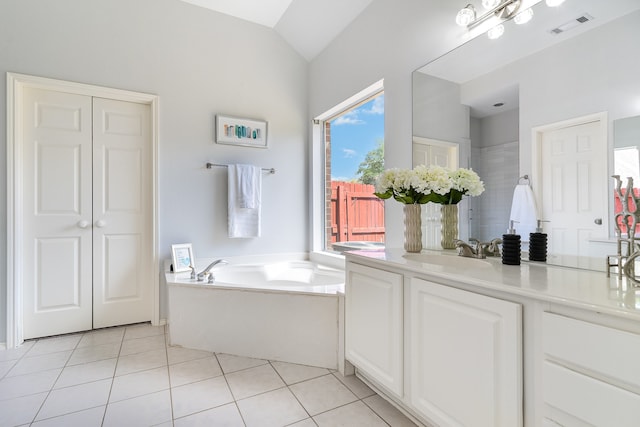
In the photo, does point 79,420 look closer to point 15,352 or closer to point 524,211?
point 15,352

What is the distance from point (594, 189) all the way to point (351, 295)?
1.16 metres

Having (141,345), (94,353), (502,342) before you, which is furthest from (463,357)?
(94,353)

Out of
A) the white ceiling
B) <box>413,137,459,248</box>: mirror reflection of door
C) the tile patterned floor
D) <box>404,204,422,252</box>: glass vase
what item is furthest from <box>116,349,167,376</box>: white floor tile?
the white ceiling

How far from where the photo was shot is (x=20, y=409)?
1567 mm

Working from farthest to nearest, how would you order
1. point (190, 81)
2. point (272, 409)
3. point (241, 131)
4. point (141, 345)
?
point (241, 131) < point (190, 81) < point (141, 345) < point (272, 409)

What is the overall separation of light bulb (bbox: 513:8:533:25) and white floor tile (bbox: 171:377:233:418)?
2.29 meters

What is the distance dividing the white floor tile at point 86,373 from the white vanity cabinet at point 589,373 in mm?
2182

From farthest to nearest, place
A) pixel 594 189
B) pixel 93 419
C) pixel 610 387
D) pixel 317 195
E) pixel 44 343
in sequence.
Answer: pixel 317 195 → pixel 44 343 → pixel 93 419 → pixel 594 189 → pixel 610 387

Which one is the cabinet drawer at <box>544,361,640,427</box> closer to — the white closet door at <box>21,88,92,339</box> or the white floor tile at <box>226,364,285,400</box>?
the white floor tile at <box>226,364,285,400</box>

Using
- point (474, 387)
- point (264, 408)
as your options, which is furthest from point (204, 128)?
point (474, 387)

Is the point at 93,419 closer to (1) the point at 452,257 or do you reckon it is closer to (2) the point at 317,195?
(1) the point at 452,257

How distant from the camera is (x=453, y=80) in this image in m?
1.79

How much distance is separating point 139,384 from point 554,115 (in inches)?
96.1

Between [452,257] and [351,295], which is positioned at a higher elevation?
[452,257]
